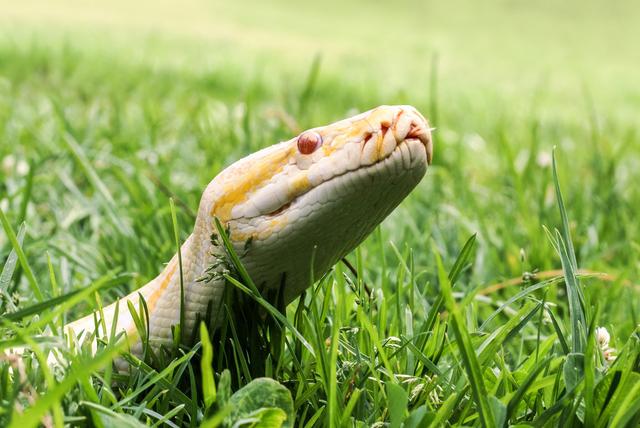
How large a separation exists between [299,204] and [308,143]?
0.14 metres

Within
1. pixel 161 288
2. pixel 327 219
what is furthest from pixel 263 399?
pixel 161 288

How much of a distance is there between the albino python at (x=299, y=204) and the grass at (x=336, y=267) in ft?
0.23

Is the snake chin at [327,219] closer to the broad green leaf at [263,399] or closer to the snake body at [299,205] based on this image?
the snake body at [299,205]

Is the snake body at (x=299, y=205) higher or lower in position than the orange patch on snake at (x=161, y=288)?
higher

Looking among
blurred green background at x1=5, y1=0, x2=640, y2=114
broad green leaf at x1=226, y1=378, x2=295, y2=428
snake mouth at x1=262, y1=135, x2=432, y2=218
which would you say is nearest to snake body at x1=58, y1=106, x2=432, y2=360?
snake mouth at x1=262, y1=135, x2=432, y2=218

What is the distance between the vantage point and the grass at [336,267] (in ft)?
4.25

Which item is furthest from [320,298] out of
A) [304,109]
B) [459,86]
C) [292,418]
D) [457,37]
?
[457,37]

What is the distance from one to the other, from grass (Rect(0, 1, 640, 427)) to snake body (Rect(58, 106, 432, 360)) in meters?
0.07

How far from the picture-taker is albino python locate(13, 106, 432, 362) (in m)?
1.51

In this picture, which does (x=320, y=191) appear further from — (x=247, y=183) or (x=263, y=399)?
(x=263, y=399)

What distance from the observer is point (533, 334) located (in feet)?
6.99

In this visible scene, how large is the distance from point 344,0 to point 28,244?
1316 centimetres

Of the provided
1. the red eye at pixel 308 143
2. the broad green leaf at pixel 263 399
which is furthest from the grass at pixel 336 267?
the red eye at pixel 308 143

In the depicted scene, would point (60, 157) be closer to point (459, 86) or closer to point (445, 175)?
point (445, 175)
